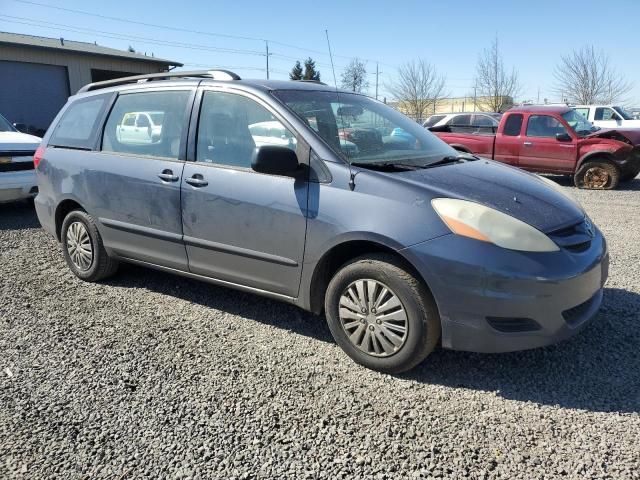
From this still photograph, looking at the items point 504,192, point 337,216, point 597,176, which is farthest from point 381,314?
point 597,176

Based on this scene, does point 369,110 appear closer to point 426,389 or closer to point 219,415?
point 426,389

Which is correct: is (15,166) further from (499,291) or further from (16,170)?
(499,291)

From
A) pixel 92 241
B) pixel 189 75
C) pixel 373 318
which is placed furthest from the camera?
pixel 92 241

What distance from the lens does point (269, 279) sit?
134 inches

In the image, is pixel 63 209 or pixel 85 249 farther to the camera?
pixel 63 209

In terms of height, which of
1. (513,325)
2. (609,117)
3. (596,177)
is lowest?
(596,177)

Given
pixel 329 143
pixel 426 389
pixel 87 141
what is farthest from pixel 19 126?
pixel 426 389

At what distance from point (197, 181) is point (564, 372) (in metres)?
2.71

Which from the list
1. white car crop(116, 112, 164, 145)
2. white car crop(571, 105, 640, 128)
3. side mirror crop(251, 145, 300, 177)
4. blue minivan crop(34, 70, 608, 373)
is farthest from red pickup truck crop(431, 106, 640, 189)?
side mirror crop(251, 145, 300, 177)

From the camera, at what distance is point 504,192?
3.09 m

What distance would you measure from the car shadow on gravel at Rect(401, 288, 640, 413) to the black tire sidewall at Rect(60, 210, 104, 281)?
117 inches

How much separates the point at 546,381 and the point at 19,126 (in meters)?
9.48

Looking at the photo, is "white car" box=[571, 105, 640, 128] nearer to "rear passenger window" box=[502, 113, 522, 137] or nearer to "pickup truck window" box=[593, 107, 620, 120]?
"pickup truck window" box=[593, 107, 620, 120]

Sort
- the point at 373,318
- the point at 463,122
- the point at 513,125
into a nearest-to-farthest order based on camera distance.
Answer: the point at 373,318
the point at 513,125
the point at 463,122
